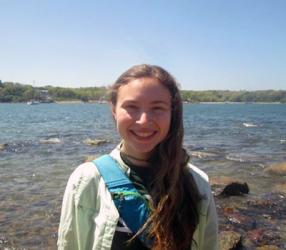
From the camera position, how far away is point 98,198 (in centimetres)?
309

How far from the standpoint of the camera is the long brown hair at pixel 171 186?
309 cm

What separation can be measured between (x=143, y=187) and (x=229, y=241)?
5.72 m

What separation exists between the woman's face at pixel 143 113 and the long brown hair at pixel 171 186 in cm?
8

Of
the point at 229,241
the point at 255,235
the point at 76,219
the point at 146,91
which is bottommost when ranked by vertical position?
the point at 255,235

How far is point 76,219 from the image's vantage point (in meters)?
3.12

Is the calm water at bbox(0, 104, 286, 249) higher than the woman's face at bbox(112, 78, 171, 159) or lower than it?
lower

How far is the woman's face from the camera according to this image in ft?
10.6

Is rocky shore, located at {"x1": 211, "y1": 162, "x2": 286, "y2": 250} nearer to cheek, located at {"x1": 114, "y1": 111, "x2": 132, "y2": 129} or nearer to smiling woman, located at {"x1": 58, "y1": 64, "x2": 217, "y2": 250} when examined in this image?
smiling woman, located at {"x1": 58, "y1": 64, "x2": 217, "y2": 250}

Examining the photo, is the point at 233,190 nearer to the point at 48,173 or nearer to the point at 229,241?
the point at 229,241

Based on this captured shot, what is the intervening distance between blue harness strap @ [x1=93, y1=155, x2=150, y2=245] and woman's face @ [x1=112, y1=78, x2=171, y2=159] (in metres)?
0.34

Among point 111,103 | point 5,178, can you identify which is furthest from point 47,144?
point 111,103

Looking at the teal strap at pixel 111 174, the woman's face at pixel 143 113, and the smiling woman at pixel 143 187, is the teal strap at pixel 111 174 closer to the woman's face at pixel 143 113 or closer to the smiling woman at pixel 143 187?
the smiling woman at pixel 143 187

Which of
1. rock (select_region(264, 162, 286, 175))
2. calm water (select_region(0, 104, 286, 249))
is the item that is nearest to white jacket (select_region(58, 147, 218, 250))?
calm water (select_region(0, 104, 286, 249))

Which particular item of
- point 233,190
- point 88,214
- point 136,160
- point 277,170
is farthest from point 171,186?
point 277,170
